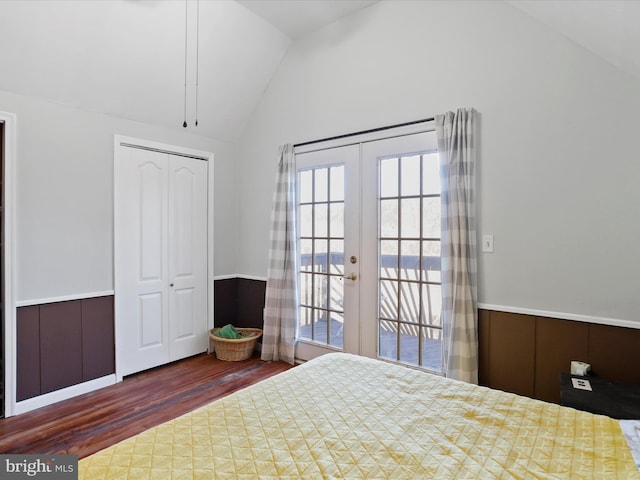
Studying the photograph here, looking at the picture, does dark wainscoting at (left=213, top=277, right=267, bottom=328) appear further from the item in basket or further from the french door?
the french door

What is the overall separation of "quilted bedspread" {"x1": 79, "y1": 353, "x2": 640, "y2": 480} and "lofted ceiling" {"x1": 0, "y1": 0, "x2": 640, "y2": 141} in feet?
5.63

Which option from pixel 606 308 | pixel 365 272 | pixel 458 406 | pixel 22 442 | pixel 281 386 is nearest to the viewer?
pixel 458 406

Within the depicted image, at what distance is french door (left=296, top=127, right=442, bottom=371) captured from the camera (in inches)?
109

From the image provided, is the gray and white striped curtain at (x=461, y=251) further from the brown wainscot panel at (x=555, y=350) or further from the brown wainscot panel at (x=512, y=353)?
the brown wainscot panel at (x=555, y=350)

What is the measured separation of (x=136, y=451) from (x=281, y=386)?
1.94 ft

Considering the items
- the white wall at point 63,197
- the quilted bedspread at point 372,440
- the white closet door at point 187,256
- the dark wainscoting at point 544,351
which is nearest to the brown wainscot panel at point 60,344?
the white wall at point 63,197

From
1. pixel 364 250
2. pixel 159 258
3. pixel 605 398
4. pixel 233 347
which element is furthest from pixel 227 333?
pixel 605 398

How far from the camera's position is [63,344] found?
2836mm

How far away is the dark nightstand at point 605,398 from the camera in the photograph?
5.18ft

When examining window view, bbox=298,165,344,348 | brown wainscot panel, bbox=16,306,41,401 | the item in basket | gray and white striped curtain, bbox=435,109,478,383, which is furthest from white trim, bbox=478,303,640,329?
brown wainscot panel, bbox=16,306,41,401

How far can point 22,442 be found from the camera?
88.9 inches

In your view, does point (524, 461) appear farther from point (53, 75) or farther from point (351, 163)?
point (53, 75)

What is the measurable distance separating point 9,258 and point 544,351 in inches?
144

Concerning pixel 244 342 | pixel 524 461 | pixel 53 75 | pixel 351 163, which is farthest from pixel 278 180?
pixel 524 461
